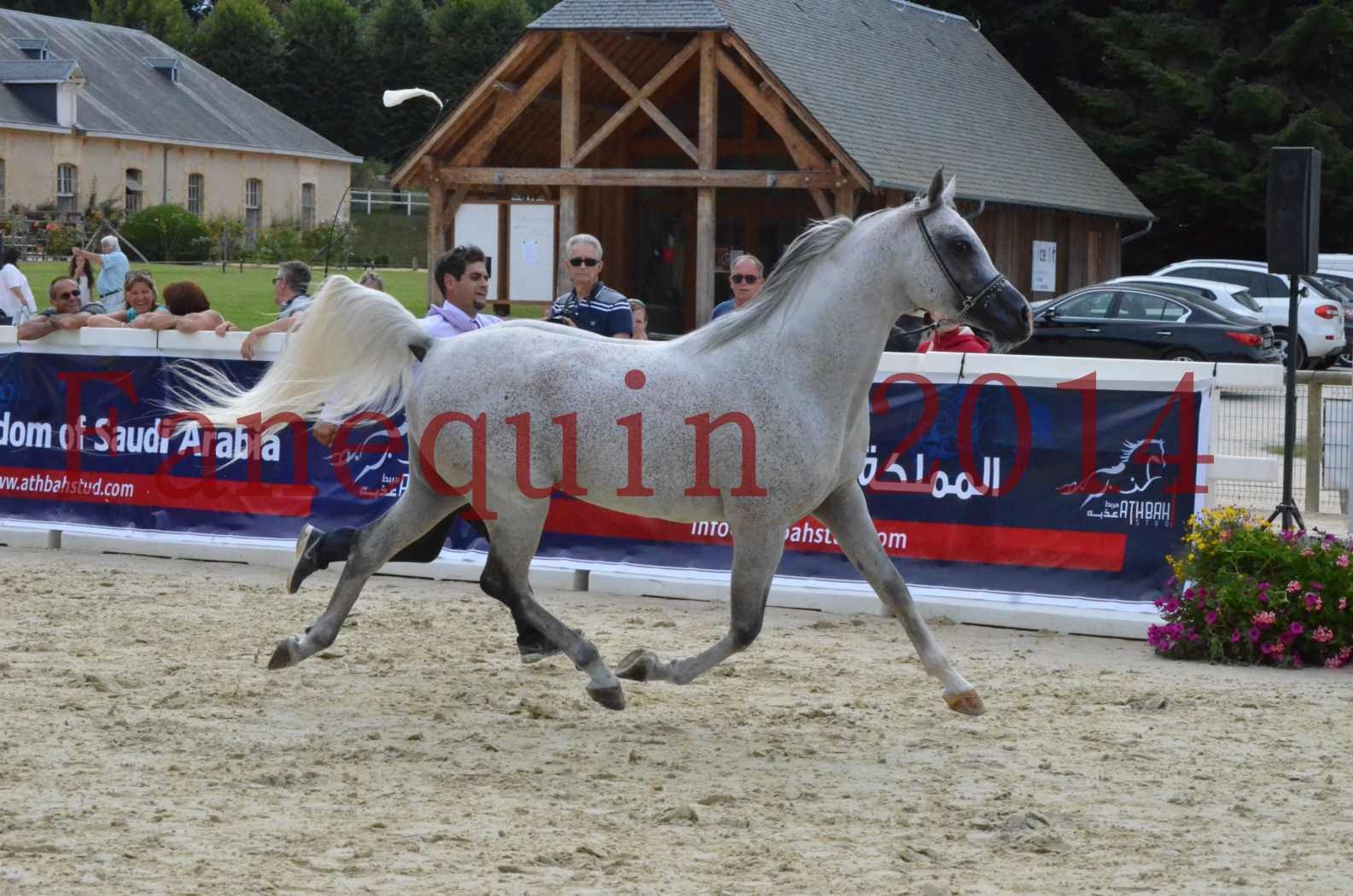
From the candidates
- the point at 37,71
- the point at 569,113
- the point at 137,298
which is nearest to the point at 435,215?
the point at 569,113

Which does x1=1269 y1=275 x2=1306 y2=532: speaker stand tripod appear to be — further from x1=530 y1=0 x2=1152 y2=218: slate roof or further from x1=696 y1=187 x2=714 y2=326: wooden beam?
x1=696 y1=187 x2=714 y2=326: wooden beam

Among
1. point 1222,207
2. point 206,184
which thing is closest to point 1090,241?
point 1222,207

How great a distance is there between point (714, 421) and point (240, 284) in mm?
32668

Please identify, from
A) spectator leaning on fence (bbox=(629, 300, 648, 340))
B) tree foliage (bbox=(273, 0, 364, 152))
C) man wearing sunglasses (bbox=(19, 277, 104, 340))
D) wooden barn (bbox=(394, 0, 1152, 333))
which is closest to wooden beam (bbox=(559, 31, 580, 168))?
wooden barn (bbox=(394, 0, 1152, 333))

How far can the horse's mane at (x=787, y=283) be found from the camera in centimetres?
633

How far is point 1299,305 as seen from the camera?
24.5 m

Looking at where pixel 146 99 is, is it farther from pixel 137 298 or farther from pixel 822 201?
pixel 137 298

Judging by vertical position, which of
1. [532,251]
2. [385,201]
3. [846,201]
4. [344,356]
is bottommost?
[344,356]

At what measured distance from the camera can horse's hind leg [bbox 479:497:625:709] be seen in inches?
252

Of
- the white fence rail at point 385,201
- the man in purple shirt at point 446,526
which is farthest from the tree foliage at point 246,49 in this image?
the man in purple shirt at point 446,526

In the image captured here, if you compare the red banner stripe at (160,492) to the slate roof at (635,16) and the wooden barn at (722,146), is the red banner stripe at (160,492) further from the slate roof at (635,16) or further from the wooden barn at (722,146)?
the slate roof at (635,16)

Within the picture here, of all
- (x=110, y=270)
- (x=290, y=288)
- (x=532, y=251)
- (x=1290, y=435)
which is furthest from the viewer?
(x=532, y=251)

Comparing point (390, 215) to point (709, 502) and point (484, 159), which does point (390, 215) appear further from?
point (709, 502)

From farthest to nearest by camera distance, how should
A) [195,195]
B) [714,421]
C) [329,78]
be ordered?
1. [329,78]
2. [195,195]
3. [714,421]
